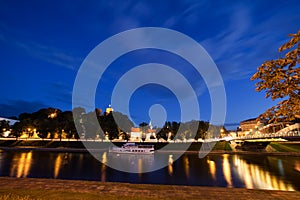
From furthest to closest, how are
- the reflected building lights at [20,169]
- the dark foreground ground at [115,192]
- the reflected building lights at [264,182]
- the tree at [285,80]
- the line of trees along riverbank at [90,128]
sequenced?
the line of trees along riverbank at [90,128]
the reflected building lights at [20,169]
the reflected building lights at [264,182]
the dark foreground ground at [115,192]
the tree at [285,80]

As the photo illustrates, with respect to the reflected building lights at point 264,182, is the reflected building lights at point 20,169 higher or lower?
higher

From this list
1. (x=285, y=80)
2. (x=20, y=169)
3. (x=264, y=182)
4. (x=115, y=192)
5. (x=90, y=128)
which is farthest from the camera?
(x=90, y=128)

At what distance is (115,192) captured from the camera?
11625 mm

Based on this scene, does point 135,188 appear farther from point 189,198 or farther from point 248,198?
point 248,198

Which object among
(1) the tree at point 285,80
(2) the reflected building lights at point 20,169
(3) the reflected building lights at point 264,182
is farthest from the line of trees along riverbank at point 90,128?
(1) the tree at point 285,80

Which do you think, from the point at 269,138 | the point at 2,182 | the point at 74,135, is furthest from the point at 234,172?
the point at 74,135

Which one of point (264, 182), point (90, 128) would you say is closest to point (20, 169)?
point (264, 182)

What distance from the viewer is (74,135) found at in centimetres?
Answer: 7544

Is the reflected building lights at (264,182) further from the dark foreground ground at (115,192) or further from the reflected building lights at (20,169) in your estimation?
the reflected building lights at (20,169)

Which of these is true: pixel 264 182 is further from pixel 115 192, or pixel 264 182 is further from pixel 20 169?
pixel 20 169

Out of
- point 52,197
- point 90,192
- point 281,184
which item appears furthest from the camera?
point 281,184

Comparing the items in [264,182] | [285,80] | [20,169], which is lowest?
[264,182]

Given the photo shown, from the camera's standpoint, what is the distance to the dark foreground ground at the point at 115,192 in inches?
420

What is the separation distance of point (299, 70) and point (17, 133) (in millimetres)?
98938
